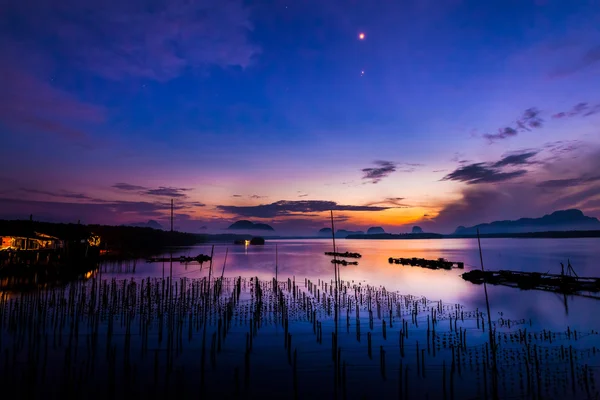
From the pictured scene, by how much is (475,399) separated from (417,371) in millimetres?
2867

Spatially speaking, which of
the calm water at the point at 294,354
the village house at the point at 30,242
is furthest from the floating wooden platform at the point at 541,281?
the village house at the point at 30,242

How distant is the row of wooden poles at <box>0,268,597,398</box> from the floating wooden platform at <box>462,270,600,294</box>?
46.7 feet

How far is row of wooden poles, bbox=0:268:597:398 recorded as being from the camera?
13734mm

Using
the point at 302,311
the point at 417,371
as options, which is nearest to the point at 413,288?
the point at 302,311

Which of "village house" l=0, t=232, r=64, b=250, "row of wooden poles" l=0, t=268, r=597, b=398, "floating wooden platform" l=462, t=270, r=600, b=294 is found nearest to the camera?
"row of wooden poles" l=0, t=268, r=597, b=398

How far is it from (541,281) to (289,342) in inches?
1536

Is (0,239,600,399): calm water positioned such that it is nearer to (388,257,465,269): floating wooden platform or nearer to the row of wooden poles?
the row of wooden poles

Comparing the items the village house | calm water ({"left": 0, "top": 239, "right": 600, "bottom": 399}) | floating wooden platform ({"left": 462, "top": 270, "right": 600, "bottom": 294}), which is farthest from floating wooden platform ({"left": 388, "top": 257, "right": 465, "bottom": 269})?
the village house

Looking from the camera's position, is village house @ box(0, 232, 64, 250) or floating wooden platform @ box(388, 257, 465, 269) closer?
village house @ box(0, 232, 64, 250)

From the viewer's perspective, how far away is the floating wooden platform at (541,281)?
124 feet

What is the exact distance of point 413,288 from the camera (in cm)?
4216

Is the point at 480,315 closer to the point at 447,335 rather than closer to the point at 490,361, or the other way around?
the point at 447,335

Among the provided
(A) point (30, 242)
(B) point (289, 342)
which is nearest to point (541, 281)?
(B) point (289, 342)

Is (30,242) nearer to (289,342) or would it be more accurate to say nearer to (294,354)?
(289,342)
